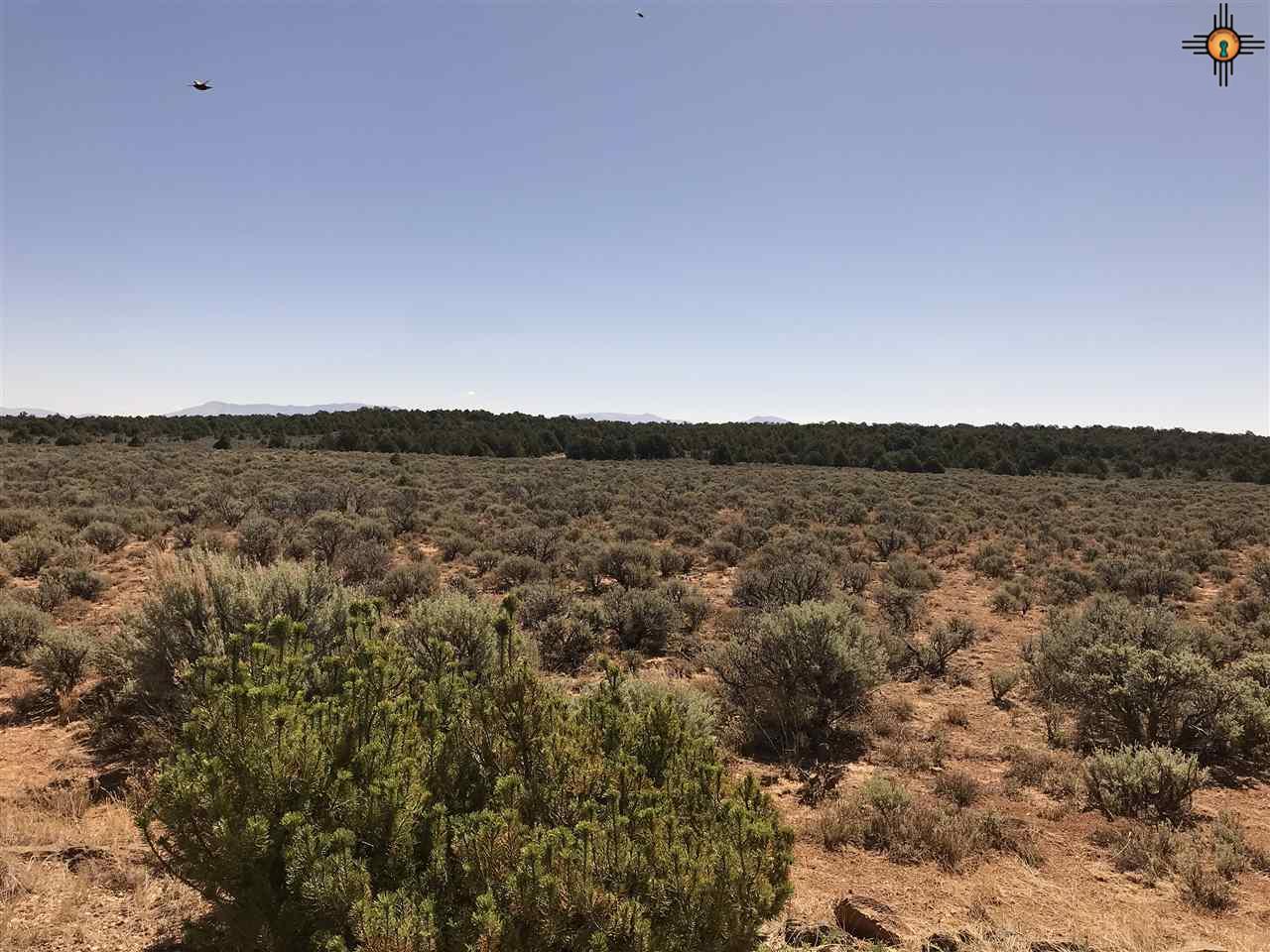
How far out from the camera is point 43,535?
13172mm

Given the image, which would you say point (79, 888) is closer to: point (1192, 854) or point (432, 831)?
point (432, 831)

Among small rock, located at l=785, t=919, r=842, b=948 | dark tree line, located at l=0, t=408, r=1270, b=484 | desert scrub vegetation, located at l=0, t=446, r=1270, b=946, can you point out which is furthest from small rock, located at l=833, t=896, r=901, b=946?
dark tree line, located at l=0, t=408, r=1270, b=484

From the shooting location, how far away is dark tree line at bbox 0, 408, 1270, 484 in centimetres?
4794

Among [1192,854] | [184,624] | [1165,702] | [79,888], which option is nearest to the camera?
[79,888]

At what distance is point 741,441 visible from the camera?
60.8 metres

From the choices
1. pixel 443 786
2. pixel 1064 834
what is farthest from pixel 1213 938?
pixel 443 786

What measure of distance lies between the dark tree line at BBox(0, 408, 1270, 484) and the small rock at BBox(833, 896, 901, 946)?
44.5 m

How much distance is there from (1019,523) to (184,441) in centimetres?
5924

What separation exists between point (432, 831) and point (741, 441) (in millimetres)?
59095

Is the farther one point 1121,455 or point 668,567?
point 1121,455

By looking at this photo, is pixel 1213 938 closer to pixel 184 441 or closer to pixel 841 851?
pixel 841 851

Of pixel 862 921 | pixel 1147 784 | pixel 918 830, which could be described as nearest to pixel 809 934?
pixel 862 921

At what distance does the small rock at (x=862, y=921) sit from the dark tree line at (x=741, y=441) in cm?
4452

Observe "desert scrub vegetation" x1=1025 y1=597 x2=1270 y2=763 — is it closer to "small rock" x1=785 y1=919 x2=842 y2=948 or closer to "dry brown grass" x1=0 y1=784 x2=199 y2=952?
"small rock" x1=785 y1=919 x2=842 y2=948
